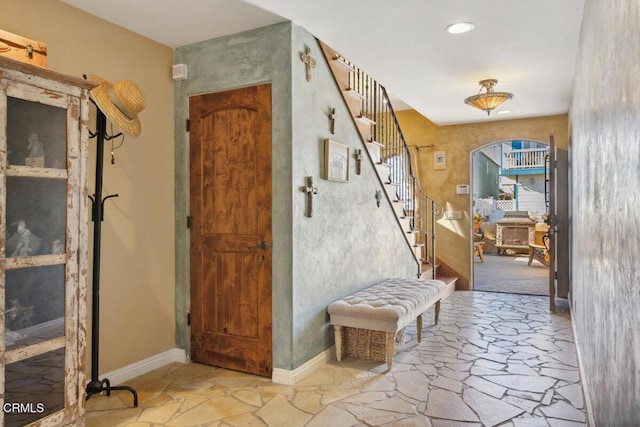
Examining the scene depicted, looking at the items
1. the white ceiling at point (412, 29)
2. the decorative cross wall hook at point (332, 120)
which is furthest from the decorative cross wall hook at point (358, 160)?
the white ceiling at point (412, 29)

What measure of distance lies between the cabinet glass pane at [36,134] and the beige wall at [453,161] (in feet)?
19.1

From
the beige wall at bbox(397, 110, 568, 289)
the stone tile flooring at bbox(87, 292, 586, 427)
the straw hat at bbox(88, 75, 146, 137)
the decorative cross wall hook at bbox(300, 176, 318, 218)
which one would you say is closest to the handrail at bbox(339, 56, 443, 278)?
the beige wall at bbox(397, 110, 568, 289)

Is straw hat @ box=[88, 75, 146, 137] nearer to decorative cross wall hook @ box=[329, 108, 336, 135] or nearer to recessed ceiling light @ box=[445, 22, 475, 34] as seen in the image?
decorative cross wall hook @ box=[329, 108, 336, 135]

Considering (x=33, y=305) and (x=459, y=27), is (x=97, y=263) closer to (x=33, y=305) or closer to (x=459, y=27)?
Result: (x=33, y=305)

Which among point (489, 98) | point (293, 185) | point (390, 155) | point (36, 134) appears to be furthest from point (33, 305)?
point (390, 155)

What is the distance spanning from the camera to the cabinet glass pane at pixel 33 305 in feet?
6.92

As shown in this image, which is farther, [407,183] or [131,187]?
[407,183]

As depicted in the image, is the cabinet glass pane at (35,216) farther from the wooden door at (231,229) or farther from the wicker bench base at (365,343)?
the wicker bench base at (365,343)

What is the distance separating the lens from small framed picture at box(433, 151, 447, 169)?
7.13m

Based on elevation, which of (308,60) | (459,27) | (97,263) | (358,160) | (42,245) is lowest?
(97,263)

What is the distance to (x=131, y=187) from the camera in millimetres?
3336
